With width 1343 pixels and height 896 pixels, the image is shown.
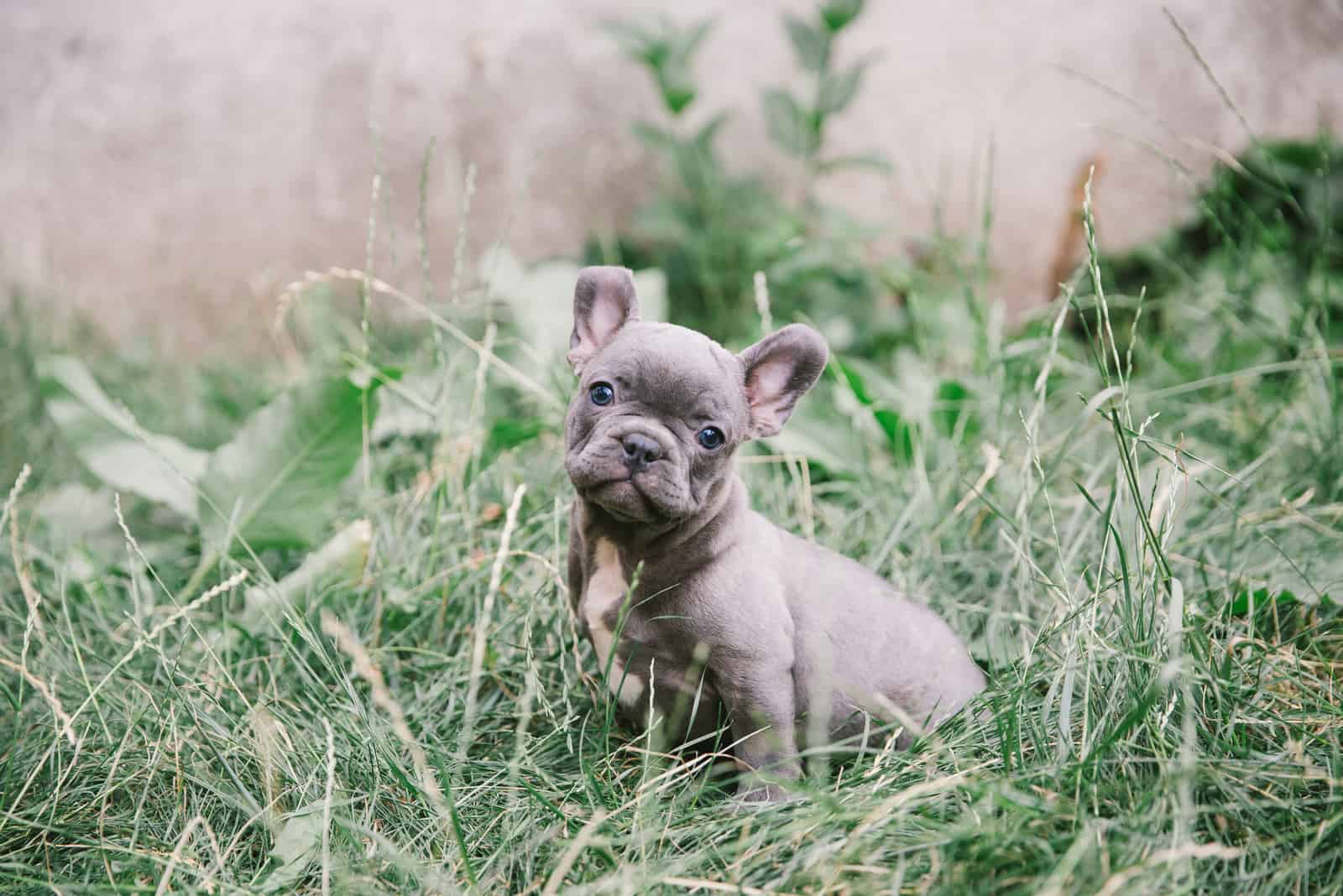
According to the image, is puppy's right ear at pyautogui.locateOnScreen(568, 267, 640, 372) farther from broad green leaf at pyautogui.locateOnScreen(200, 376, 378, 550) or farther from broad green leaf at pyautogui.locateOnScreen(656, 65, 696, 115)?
broad green leaf at pyautogui.locateOnScreen(656, 65, 696, 115)

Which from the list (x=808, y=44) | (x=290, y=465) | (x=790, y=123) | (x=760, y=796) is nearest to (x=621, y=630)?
(x=760, y=796)

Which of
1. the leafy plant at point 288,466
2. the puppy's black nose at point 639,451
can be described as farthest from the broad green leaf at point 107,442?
the puppy's black nose at point 639,451

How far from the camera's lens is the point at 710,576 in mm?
2281

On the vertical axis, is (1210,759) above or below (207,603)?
above

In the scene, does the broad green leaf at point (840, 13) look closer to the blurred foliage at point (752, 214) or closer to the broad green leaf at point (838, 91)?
the blurred foliage at point (752, 214)

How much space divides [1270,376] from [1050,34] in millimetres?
2169

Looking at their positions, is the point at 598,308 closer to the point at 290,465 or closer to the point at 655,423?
the point at 655,423

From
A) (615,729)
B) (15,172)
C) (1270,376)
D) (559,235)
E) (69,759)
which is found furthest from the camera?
(559,235)

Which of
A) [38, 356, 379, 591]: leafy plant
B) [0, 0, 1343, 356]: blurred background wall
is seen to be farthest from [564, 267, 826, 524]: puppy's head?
[0, 0, 1343, 356]: blurred background wall

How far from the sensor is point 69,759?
2420 millimetres

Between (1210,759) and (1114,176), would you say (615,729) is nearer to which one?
(1210,759)

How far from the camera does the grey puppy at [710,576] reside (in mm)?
2170

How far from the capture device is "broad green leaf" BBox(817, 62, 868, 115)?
14.8ft

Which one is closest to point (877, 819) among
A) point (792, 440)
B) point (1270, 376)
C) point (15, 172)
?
point (792, 440)
